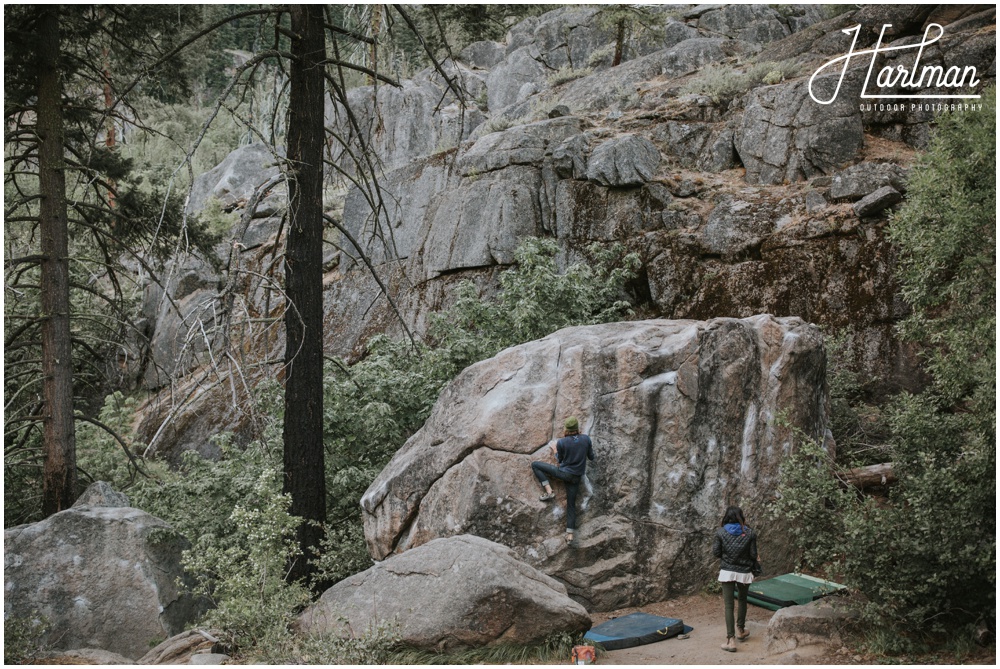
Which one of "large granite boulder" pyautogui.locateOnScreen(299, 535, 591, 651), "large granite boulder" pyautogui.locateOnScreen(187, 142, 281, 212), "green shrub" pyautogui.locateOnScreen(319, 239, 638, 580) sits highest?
"large granite boulder" pyautogui.locateOnScreen(187, 142, 281, 212)

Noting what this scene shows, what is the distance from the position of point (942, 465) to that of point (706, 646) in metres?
3.05

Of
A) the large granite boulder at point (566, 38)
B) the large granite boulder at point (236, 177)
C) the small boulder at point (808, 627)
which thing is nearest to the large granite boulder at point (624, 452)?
the small boulder at point (808, 627)

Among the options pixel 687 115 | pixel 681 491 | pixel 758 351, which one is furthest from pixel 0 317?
pixel 687 115

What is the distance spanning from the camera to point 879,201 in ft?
43.8

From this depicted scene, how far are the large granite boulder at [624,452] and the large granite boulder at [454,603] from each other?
143 centimetres

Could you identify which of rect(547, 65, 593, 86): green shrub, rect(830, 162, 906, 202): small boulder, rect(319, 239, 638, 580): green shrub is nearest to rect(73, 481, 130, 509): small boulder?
rect(319, 239, 638, 580): green shrub

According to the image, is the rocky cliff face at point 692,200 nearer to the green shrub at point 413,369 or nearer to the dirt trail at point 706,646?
the green shrub at point 413,369

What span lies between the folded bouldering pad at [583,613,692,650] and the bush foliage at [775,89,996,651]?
1.74m

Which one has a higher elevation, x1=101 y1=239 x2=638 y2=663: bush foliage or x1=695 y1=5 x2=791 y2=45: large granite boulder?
x1=695 y1=5 x2=791 y2=45: large granite boulder

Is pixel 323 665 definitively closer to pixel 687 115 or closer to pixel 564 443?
pixel 564 443

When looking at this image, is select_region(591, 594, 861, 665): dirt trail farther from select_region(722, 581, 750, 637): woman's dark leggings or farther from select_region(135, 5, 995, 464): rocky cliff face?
select_region(135, 5, 995, 464): rocky cliff face

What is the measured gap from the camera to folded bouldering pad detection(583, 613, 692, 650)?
26.2ft

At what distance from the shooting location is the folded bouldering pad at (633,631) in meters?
8.00

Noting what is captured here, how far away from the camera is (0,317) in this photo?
8695 mm
